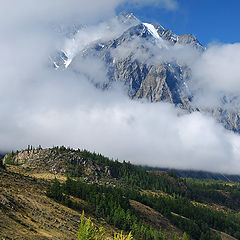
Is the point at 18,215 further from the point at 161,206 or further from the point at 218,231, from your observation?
the point at 218,231

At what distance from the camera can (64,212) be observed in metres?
103

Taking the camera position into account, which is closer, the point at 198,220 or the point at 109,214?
the point at 109,214

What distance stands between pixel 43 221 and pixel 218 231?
148m

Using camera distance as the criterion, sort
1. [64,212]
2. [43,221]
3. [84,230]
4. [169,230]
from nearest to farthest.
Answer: [84,230] → [43,221] → [64,212] → [169,230]

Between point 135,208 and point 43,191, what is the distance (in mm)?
63092

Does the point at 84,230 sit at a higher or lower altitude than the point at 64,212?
higher

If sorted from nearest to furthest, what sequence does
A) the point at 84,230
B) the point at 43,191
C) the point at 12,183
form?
the point at 84,230 → the point at 12,183 → the point at 43,191

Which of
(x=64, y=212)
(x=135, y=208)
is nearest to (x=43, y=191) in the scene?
(x=64, y=212)

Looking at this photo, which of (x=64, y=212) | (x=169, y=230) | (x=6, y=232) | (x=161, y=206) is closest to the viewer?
(x=6, y=232)

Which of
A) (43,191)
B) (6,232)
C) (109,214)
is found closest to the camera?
(6,232)

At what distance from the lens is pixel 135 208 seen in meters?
169

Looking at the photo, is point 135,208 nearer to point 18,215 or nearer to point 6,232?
point 18,215

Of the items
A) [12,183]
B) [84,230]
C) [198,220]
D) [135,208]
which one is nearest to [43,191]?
[12,183]

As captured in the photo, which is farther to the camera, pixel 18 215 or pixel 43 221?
pixel 43 221
